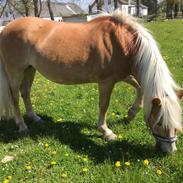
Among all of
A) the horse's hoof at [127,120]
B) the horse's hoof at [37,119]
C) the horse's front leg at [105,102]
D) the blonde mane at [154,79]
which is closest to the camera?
the blonde mane at [154,79]

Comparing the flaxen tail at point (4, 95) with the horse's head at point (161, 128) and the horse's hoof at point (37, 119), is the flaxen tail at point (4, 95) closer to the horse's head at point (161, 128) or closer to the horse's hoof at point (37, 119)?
the horse's hoof at point (37, 119)

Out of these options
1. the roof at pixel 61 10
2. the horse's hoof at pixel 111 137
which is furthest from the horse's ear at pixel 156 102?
the roof at pixel 61 10

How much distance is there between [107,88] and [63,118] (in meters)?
1.69

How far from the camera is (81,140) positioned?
6176 mm

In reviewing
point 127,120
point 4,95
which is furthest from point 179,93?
point 4,95

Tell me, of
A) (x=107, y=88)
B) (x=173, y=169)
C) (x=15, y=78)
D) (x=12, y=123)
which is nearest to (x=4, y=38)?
(x=15, y=78)

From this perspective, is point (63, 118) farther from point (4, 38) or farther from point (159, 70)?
point (159, 70)

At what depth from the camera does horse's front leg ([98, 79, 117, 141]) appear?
19.7 feet

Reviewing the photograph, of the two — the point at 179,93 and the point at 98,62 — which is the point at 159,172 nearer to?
the point at 179,93

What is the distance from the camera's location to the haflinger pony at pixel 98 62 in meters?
5.14

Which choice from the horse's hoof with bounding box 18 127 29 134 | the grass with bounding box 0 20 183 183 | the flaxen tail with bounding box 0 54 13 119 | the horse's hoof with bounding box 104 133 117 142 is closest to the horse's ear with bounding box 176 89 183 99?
the grass with bounding box 0 20 183 183

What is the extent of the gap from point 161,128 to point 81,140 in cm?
158

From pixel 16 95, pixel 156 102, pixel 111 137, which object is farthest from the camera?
pixel 16 95

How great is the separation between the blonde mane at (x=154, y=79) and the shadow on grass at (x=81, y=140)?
26.4 inches
